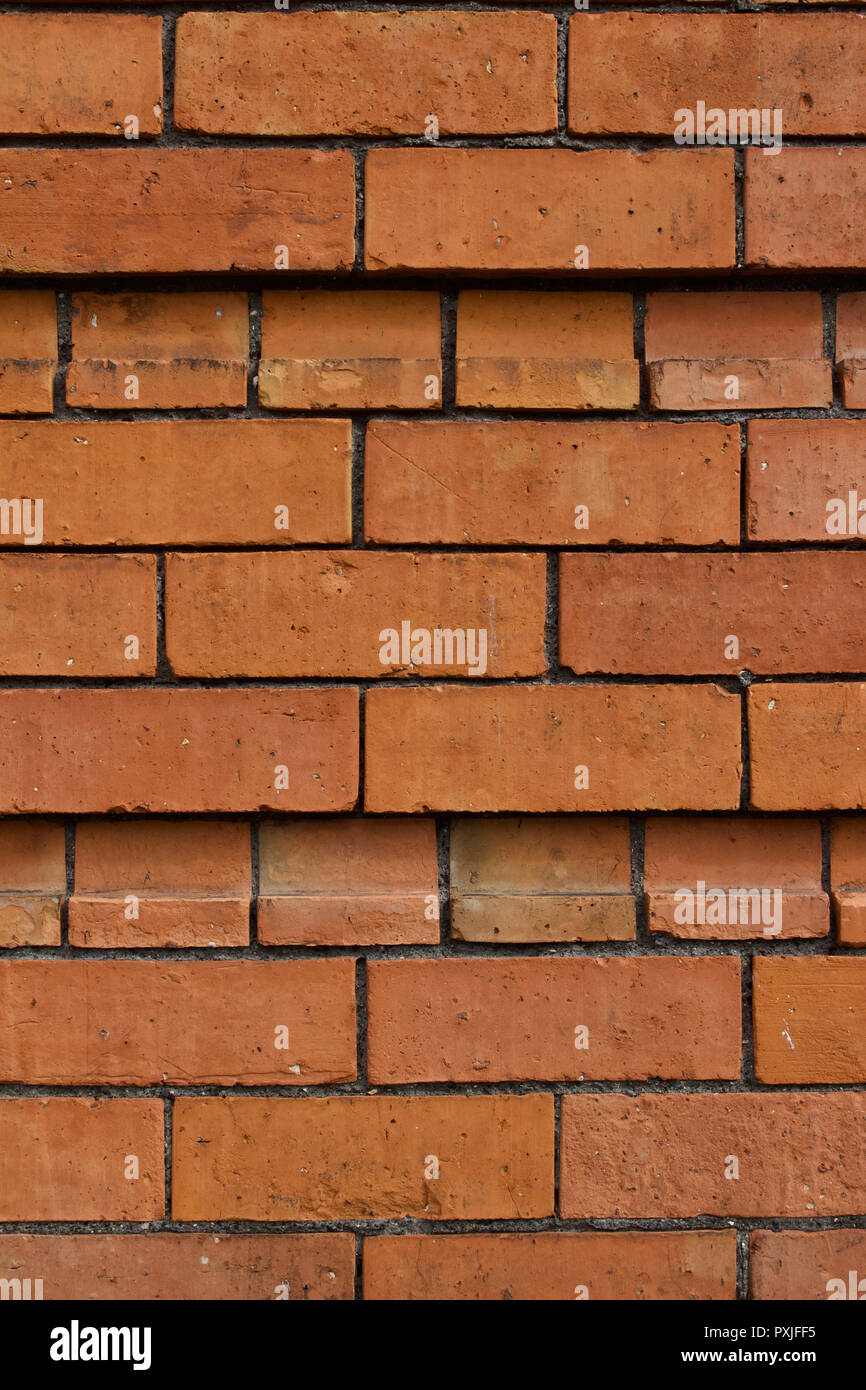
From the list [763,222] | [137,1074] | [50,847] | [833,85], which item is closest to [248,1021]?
[137,1074]

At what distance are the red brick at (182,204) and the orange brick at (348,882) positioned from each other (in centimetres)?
84

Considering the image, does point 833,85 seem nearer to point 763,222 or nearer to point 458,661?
point 763,222

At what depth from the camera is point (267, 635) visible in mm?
1370

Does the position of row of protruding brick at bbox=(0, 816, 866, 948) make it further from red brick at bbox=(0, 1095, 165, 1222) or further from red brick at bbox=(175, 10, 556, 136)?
red brick at bbox=(175, 10, 556, 136)

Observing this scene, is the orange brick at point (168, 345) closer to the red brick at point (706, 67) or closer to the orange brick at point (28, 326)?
the orange brick at point (28, 326)

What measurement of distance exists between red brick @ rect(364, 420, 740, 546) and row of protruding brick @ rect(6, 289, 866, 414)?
0.05m

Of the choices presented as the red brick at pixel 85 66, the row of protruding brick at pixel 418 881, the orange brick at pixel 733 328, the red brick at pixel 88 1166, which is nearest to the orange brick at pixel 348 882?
the row of protruding brick at pixel 418 881

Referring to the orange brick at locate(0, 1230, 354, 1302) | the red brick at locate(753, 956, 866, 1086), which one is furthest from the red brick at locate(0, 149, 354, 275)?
the orange brick at locate(0, 1230, 354, 1302)

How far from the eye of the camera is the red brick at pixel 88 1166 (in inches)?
54.5

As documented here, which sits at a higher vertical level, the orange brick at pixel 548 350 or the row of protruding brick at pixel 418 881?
the orange brick at pixel 548 350

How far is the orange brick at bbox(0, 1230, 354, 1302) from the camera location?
1.38m

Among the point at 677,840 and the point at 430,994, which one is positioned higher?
the point at 677,840
